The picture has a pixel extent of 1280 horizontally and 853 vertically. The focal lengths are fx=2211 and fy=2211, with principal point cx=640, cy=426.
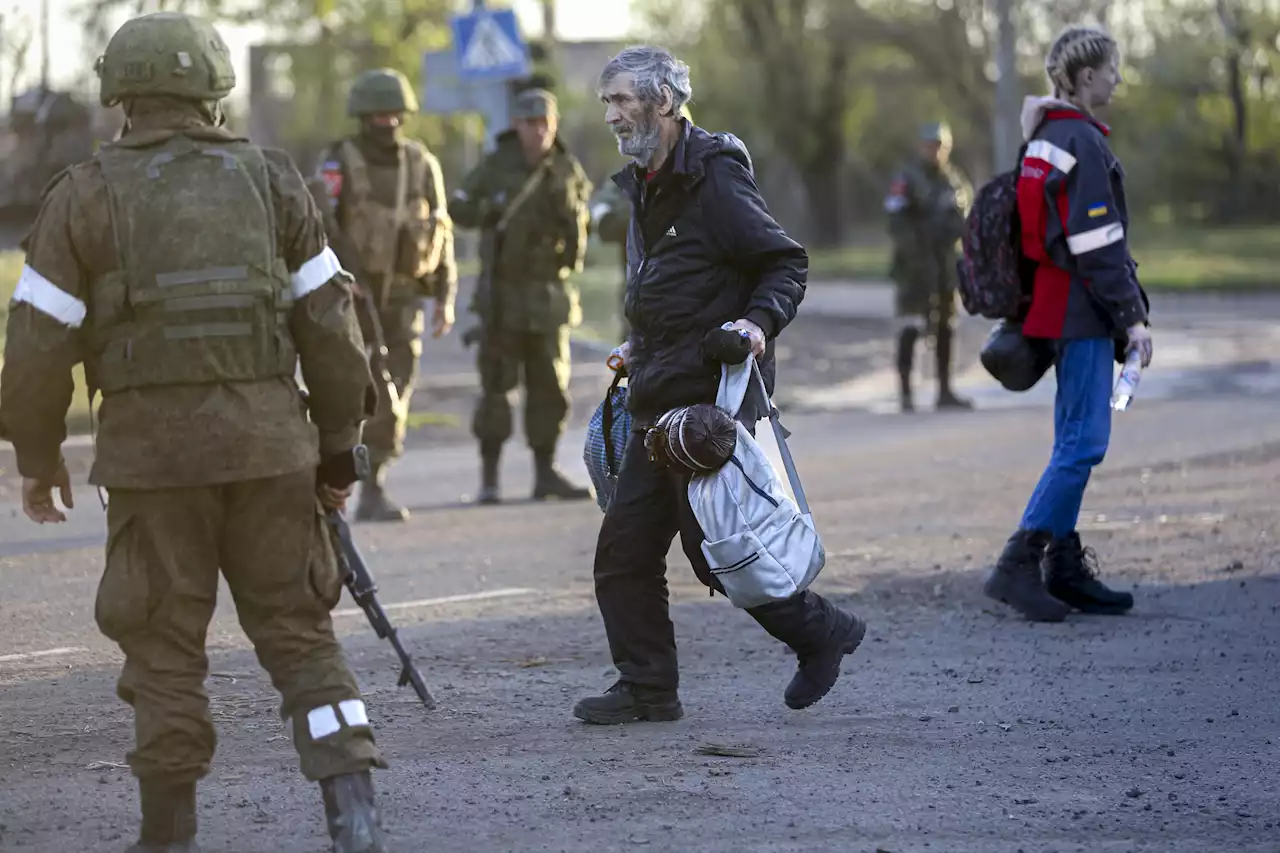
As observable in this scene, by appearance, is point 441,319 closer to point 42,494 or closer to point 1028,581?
point 1028,581

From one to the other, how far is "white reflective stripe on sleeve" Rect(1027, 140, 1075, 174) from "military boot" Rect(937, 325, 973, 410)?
8.99 m

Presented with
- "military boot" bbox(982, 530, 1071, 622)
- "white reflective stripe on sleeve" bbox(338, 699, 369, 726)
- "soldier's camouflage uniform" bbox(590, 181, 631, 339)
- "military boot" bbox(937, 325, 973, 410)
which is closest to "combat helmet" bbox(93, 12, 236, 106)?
"white reflective stripe on sleeve" bbox(338, 699, 369, 726)

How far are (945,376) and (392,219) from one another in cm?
700

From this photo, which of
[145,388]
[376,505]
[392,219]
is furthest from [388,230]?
[145,388]

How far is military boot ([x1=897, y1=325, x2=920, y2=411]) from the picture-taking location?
16953 mm

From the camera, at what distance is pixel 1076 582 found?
8.12 m

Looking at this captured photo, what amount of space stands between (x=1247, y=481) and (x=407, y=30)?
29364 mm

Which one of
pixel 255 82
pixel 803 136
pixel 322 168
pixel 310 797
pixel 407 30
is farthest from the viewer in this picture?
pixel 255 82

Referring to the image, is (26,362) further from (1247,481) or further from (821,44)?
(821,44)

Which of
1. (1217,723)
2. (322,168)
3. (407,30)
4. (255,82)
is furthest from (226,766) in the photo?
(255,82)

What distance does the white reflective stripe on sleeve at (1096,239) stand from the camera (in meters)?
7.70

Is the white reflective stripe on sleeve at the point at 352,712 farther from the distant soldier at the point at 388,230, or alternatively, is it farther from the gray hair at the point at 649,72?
the distant soldier at the point at 388,230

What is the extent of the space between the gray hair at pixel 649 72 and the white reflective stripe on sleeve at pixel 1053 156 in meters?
2.08

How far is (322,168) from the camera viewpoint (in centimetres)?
1116
